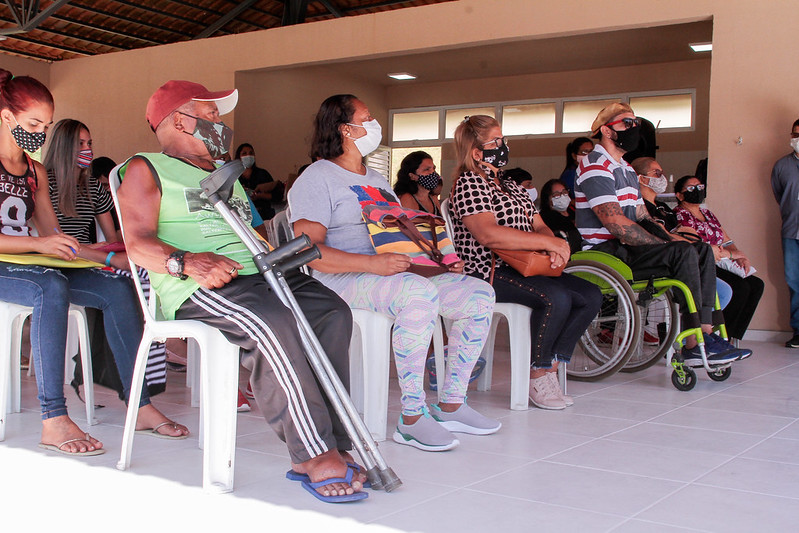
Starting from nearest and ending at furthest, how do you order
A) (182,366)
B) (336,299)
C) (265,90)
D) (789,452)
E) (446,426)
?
(336,299) < (789,452) < (446,426) < (182,366) < (265,90)

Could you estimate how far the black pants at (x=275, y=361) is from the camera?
2.05m

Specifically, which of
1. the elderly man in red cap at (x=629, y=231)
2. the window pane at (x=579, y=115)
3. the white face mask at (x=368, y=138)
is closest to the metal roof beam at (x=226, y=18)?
the window pane at (x=579, y=115)

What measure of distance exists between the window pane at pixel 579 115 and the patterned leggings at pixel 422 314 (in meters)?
8.43

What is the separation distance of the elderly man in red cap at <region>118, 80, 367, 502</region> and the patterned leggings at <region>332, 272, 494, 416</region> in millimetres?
355

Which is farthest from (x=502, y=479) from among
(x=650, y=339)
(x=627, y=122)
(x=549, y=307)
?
(x=650, y=339)

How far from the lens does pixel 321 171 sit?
9.18ft

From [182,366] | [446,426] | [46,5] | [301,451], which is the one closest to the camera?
[301,451]

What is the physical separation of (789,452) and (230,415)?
5.86 feet

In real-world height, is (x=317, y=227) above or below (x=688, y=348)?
above

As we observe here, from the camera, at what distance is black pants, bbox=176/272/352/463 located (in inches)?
80.6

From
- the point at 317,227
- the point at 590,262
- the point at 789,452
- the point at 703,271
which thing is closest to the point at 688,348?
the point at 703,271

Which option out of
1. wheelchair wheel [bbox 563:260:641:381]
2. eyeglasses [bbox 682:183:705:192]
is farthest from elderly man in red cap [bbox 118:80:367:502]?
eyeglasses [bbox 682:183:705:192]

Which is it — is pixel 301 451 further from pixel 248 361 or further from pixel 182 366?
pixel 182 366

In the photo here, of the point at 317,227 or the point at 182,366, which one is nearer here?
the point at 317,227
